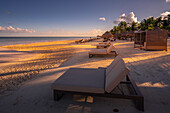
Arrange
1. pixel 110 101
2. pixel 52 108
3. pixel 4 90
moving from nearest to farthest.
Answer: pixel 52 108 < pixel 110 101 < pixel 4 90

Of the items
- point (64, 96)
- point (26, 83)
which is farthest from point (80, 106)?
point (26, 83)

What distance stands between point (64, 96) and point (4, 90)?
176cm

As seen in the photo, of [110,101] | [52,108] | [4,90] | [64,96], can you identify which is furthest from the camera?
[4,90]

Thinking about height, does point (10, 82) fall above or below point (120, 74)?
below

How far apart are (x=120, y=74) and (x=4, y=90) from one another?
3.08 metres

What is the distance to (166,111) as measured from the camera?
79.4 inches

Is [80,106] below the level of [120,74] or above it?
below

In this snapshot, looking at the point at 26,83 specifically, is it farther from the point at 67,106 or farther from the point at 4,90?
the point at 67,106

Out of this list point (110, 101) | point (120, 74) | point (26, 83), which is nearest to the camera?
point (120, 74)

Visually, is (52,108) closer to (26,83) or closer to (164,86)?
(26,83)

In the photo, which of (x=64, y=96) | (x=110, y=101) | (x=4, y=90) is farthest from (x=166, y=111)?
(x=4, y=90)

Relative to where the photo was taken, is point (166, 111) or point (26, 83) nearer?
point (166, 111)

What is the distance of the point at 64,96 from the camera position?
2582mm

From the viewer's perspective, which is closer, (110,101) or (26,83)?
(110,101)
